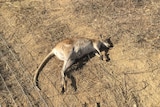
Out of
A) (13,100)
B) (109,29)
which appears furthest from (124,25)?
(13,100)

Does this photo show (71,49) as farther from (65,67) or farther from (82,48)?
(65,67)

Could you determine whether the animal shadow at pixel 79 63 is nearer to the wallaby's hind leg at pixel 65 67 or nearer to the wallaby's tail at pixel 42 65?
the wallaby's hind leg at pixel 65 67

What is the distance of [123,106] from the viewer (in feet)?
24.0

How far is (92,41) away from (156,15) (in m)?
2.19

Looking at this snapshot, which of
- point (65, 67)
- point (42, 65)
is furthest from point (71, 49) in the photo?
point (42, 65)

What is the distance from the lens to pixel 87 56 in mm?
8648

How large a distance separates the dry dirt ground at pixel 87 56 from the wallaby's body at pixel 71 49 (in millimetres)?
142

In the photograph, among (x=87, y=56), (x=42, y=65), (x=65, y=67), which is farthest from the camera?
(x=87, y=56)

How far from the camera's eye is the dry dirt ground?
24.7 feet

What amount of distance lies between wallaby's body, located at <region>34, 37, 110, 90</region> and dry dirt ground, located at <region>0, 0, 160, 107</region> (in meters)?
0.14

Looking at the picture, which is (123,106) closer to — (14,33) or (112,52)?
(112,52)

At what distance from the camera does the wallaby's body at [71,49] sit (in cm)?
825

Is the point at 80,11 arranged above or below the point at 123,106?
above

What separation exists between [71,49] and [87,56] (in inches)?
20.7
